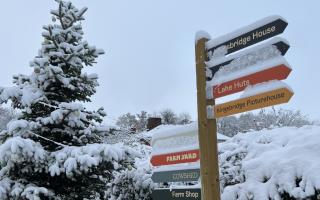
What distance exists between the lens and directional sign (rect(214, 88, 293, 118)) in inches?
164

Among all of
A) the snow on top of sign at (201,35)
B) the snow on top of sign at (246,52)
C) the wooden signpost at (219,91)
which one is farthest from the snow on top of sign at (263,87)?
the snow on top of sign at (201,35)

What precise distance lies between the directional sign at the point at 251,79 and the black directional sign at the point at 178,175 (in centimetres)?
117

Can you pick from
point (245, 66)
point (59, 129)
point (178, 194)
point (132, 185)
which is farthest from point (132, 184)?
point (245, 66)

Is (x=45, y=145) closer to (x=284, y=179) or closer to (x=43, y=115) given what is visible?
(x=43, y=115)


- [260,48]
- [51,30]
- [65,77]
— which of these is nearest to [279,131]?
[260,48]

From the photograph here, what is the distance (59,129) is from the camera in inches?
309

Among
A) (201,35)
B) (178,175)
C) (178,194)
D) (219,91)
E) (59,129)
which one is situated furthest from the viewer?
(59,129)

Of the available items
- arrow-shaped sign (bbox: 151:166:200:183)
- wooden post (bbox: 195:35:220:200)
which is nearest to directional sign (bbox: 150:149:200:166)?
arrow-shaped sign (bbox: 151:166:200:183)

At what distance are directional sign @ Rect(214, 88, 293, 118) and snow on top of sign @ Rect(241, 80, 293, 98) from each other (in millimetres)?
31

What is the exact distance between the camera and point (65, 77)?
26.5 ft

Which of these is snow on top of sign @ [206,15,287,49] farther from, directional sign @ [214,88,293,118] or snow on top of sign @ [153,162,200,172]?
snow on top of sign @ [153,162,200,172]

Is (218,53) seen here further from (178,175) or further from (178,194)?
(178,194)

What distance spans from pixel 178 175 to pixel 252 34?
2197mm

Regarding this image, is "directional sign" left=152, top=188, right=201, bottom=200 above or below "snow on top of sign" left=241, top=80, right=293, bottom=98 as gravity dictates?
below
